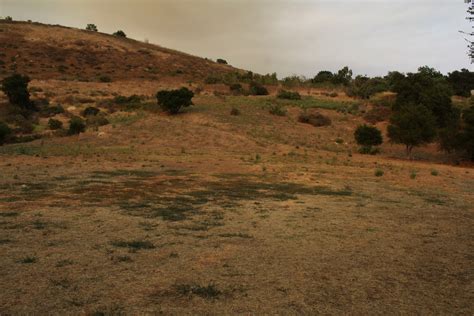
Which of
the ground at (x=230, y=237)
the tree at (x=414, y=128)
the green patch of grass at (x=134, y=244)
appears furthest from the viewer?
the tree at (x=414, y=128)

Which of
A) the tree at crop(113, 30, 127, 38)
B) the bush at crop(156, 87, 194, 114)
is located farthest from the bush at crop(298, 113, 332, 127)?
the tree at crop(113, 30, 127, 38)

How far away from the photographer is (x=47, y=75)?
56906 mm

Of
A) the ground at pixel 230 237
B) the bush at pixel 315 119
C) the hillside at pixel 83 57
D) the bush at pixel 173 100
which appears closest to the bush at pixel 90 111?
the bush at pixel 173 100

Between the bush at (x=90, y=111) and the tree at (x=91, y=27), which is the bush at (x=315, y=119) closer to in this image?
the bush at (x=90, y=111)

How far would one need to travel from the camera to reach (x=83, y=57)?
6712 cm

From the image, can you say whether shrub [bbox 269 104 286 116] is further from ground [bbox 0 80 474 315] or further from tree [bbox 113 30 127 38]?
tree [bbox 113 30 127 38]

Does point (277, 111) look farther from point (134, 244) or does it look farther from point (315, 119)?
point (134, 244)

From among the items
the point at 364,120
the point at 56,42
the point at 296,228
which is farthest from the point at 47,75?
the point at 296,228

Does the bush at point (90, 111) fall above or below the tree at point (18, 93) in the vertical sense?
below

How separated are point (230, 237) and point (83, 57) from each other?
64.4 m

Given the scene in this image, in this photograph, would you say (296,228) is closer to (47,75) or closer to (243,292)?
(243,292)

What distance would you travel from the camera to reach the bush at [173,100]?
38.2 m

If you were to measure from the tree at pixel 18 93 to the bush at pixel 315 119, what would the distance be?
931 inches

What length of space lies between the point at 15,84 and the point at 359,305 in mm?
39865
